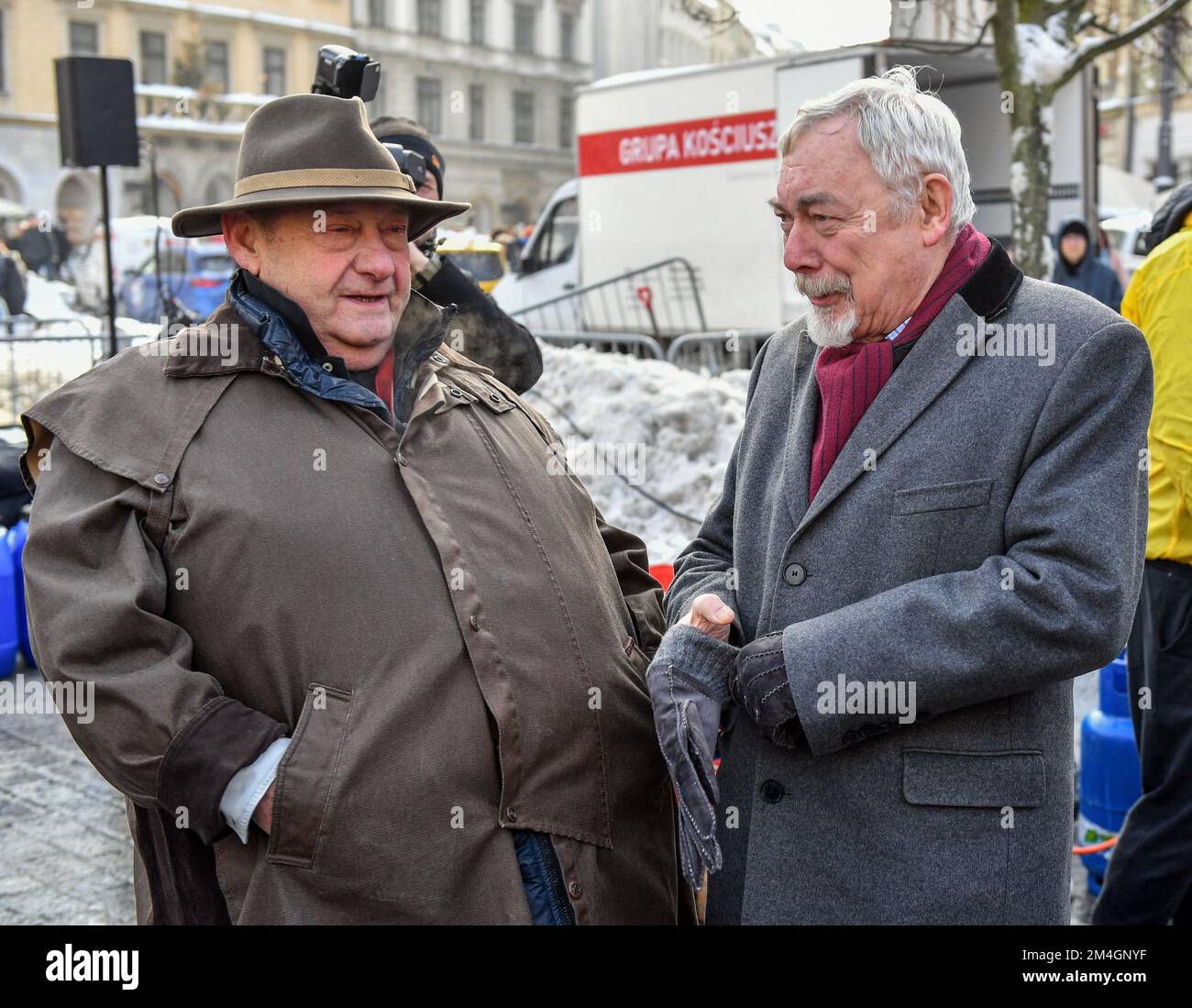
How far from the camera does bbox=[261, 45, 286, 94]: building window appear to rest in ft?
157

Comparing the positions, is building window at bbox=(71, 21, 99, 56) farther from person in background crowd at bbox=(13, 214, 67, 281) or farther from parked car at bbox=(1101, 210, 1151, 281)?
parked car at bbox=(1101, 210, 1151, 281)

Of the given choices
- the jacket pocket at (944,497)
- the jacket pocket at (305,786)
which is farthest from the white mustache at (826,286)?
the jacket pocket at (305,786)

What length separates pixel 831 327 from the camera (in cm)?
229

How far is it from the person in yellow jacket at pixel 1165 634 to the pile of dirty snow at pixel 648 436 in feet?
12.2

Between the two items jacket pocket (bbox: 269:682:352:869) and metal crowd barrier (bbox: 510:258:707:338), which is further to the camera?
metal crowd barrier (bbox: 510:258:707:338)

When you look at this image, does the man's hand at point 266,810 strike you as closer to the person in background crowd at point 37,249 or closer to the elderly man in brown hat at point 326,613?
the elderly man in brown hat at point 326,613

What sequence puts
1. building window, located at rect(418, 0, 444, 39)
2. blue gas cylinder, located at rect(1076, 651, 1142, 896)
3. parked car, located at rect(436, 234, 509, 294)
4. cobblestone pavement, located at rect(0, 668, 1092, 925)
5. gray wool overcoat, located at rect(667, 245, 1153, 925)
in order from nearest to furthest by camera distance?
gray wool overcoat, located at rect(667, 245, 1153, 925) < cobblestone pavement, located at rect(0, 668, 1092, 925) < blue gas cylinder, located at rect(1076, 651, 1142, 896) < parked car, located at rect(436, 234, 509, 294) < building window, located at rect(418, 0, 444, 39)

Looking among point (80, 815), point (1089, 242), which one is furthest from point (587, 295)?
point (80, 815)

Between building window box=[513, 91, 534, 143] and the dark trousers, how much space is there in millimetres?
53891

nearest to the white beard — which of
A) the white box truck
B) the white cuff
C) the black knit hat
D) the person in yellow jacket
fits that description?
the white cuff

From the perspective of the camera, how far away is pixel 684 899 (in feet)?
9.19

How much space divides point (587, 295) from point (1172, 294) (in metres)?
11.6

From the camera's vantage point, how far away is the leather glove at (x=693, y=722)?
221 centimetres

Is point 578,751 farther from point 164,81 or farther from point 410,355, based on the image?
point 164,81
